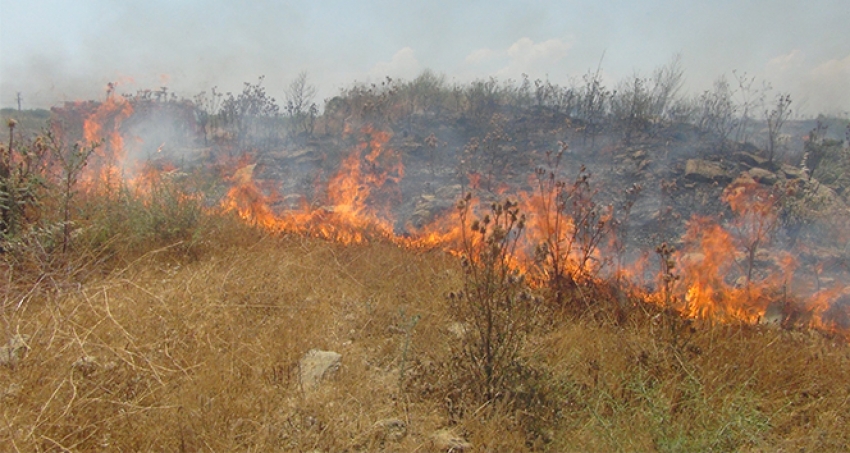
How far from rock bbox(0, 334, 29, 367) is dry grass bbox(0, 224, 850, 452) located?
64 millimetres

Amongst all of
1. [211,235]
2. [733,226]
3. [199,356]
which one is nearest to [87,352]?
[199,356]

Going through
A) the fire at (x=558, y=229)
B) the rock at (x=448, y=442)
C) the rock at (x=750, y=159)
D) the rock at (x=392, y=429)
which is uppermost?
the rock at (x=750, y=159)

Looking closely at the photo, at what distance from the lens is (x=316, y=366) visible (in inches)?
127

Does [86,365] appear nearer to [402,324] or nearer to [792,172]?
[402,324]

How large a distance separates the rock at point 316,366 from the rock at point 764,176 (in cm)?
1175

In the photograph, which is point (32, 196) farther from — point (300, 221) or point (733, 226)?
point (733, 226)

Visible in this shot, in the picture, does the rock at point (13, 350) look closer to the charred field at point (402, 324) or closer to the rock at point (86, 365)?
the charred field at point (402, 324)

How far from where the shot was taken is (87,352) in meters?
2.99

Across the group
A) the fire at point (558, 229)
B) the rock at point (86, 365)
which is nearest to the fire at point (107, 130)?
the fire at point (558, 229)

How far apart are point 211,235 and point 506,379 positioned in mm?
4587

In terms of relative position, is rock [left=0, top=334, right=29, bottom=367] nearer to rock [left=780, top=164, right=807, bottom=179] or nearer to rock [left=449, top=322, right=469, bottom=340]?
rock [left=449, top=322, right=469, bottom=340]

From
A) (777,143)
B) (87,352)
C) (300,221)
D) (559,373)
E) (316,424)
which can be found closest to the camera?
(316,424)

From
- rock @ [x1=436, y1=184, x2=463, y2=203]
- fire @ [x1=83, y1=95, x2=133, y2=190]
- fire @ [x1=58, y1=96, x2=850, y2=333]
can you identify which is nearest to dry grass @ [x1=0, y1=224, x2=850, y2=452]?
fire @ [x1=58, y1=96, x2=850, y2=333]

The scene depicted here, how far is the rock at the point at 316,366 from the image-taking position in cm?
306
